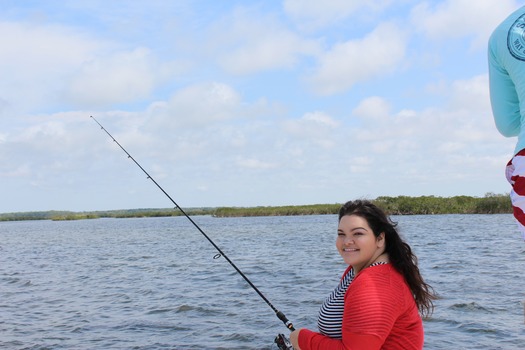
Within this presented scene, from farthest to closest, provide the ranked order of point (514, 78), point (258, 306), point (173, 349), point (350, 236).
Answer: point (258, 306), point (173, 349), point (350, 236), point (514, 78)

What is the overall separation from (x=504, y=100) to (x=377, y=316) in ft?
3.72

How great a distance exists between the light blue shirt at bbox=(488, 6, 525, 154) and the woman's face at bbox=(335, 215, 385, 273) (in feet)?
2.60

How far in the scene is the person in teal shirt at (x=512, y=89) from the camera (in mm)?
2297

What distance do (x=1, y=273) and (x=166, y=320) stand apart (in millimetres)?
11041

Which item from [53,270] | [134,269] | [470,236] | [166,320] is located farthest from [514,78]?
[470,236]

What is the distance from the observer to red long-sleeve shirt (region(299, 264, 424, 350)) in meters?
2.54

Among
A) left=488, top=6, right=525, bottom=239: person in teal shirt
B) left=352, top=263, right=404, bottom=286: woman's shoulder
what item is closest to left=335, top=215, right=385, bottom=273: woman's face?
left=352, top=263, right=404, bottom=286: woman's shoulder

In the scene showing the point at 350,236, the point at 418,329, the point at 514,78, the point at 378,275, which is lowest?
the point at 418,329

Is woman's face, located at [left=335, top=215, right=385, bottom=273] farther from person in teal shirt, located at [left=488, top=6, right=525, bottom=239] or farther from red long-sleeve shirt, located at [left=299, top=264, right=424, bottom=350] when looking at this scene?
person in teal shirt, located at [left=488, top=6, right=525, bottom=239]

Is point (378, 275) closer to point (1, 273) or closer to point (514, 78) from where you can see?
point (514, 78)

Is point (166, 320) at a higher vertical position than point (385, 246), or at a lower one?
lower

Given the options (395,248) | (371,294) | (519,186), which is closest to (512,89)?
(519,186)

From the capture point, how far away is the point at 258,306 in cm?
1083

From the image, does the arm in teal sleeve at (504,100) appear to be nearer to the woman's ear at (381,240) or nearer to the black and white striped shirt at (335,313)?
the woman's ear at (381,240)
